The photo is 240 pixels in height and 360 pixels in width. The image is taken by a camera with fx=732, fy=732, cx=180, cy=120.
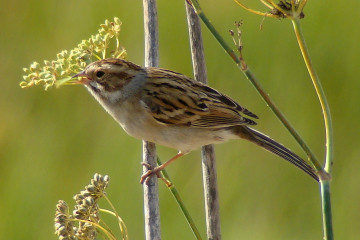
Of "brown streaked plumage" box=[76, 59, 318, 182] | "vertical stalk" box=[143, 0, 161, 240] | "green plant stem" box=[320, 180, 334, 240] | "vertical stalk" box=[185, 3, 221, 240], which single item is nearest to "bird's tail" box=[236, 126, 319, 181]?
"brown streaked plumage" box=[76, 59, 318, 182]

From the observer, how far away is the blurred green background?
15.8ft

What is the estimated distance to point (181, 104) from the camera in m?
3.76

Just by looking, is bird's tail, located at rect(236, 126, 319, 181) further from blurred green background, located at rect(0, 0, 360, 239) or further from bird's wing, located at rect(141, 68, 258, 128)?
blurred green background, located at rect(0, 0, 360, 239)

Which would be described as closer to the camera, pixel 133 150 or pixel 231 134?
pixel 231 134

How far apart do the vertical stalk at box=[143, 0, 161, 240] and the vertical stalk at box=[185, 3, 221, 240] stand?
0.16 meters

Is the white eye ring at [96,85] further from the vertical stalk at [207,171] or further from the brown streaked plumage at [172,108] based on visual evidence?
the vertical stalk at [207,171]

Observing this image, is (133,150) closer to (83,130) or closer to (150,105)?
(83,130)

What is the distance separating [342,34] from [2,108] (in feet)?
8.21

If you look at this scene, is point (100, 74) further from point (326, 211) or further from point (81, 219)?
point (326, 211)

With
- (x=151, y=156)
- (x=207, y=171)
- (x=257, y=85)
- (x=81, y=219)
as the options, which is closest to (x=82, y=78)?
(x=151, y=156)

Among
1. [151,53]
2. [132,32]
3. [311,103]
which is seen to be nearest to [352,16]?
[311,103]

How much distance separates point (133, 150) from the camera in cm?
501

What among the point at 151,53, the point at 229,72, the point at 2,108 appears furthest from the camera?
the point at 2,108

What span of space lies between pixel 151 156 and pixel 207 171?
0.35 metres
